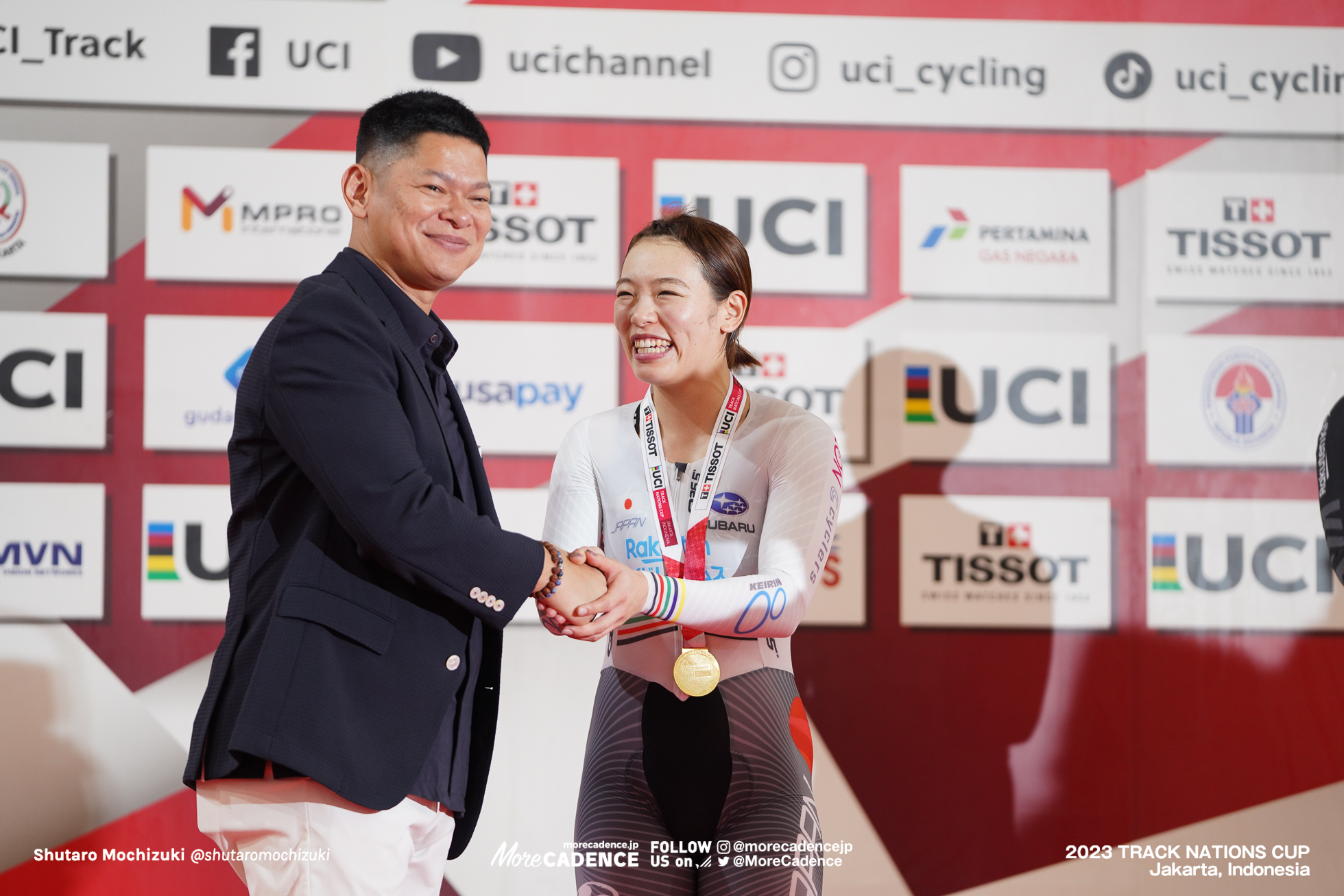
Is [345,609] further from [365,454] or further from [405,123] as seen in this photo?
[405,123]

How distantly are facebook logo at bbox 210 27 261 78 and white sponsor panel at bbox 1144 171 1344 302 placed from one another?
3.14 m

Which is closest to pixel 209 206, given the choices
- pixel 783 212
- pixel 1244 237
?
pixel 783 212

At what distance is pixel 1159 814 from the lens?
3.26 meters

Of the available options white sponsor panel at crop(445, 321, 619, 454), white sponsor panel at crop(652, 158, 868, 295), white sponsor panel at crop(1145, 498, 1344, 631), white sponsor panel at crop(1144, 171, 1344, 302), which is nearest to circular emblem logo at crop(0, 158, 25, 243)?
white sponsor panel at crop(445, 321, 619, 454)

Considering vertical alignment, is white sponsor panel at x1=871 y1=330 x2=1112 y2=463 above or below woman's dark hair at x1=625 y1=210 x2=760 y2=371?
below

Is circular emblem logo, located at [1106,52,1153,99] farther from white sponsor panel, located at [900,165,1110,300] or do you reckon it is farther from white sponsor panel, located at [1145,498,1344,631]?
white sponsor panel, located at [1145,498,1344,631]

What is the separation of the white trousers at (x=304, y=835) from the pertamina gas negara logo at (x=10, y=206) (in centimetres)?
260

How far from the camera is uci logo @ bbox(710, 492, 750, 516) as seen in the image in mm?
1962

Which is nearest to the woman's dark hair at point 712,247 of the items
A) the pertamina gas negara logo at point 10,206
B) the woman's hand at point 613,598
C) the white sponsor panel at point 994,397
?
the woman's hand at point 613,598

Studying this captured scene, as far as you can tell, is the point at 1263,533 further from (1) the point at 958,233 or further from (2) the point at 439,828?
(2) the point at 439,828

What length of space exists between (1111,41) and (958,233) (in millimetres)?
889

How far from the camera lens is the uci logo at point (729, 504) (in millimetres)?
1962

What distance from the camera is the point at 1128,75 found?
11.0 ft

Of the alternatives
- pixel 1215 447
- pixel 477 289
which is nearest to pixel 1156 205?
pixel 1215 447
